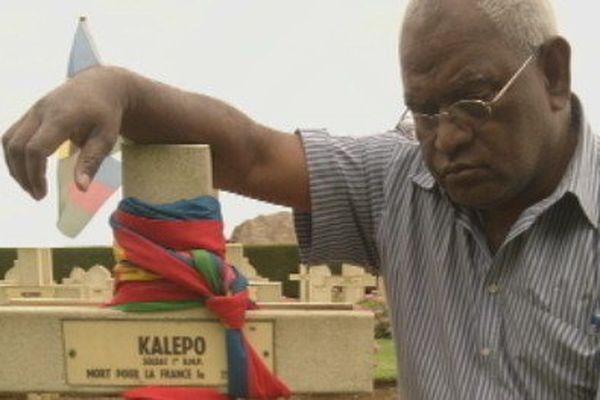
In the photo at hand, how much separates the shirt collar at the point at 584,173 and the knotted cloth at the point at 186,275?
710 mm

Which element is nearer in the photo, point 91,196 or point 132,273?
point 132,273

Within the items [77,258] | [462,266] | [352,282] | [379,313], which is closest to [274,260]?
[77,258]

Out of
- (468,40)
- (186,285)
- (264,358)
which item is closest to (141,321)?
(186,285)

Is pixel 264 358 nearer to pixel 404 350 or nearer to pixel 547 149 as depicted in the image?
pixel 404 350

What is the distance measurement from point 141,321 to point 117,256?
13cm

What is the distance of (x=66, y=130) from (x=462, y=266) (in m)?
0.92

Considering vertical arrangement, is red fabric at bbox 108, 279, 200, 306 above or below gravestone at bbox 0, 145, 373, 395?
above

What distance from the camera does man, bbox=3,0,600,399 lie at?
1.65 metres

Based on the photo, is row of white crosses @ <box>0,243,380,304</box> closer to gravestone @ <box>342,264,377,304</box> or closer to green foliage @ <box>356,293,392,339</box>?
gravestone @ <box>342,264,377,304</box>

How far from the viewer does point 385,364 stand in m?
7.29

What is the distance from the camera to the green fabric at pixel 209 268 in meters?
1.52

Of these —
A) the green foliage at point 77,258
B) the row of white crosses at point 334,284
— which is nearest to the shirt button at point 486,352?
the row of white crosses at point 334,284

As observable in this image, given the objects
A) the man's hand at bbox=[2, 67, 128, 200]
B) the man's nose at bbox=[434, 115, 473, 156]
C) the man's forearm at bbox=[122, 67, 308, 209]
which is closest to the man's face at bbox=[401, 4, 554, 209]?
the man's nose at bbox=[434, 115, 473, 156]

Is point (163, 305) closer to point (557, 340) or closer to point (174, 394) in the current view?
point (174, 394)
